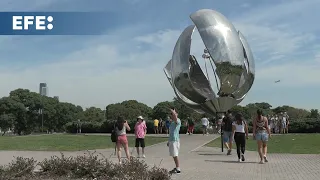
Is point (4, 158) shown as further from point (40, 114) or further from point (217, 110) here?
point (40, 114)

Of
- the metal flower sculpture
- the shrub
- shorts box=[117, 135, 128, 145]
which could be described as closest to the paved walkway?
shorts box=[117, 135, 128, 145]

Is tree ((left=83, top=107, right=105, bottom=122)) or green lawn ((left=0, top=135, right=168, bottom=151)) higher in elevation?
tree ((left=83, top=107, right=105, bottom=122))

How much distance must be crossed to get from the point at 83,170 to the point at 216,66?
63.0 ft

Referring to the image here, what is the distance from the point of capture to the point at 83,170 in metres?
9.09

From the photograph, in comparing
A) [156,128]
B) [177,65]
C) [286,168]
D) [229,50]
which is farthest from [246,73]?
[286,168]

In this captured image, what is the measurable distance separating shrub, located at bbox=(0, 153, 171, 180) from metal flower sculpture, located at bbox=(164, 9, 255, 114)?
18.6 meters

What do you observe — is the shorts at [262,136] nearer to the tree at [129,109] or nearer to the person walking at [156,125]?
the person walking at [156,125]

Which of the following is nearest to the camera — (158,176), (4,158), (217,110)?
(158,176)

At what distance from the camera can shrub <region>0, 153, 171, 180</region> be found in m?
8.28

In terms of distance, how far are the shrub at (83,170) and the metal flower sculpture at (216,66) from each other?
1857cm

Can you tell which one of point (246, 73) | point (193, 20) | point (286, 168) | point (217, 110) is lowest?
point (286, 168)

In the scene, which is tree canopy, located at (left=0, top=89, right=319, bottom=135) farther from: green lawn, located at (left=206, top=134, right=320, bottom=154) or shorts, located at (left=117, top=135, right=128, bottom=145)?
shorts, located at (left=117, top=135, right=128, bottom=145)

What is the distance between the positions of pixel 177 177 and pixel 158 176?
1.63m

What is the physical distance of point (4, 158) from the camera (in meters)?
14.3
